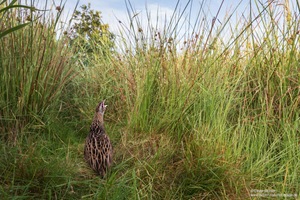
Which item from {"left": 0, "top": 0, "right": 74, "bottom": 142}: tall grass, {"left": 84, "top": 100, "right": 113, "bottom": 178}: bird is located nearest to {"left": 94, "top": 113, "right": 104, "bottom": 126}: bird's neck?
{"left": 84, "top": 100, "right": 113, "bottom": 178}: bird

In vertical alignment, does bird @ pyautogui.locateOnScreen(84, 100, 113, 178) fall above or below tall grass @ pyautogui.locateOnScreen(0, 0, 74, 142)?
below

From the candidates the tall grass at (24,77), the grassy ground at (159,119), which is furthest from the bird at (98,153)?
→ the tall grass at (24,77)

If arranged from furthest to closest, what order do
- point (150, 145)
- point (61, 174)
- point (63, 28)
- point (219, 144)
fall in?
point (63, 28) < point (150, 145) < point (219, 144) < point (61, 174)

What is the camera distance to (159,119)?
12.1ft

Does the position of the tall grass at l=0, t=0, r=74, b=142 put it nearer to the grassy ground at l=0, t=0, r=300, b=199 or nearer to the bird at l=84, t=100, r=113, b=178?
the grassy ground at l=0, t=0, r=300, b=199

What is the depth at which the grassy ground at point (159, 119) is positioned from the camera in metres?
2.80

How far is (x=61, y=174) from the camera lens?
2.83m

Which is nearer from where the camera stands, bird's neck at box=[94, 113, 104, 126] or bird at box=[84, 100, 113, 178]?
bird at box=[84, 100, 113, 178]

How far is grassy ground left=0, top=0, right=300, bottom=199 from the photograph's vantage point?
2803mm

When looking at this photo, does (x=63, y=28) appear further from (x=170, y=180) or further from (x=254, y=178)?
(x=254, y=178)

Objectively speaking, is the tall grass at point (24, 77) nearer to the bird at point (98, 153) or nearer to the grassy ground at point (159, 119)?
the grassy ground at point (159, 119)

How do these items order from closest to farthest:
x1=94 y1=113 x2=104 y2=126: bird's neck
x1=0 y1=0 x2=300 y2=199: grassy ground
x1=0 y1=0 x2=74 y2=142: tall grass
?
x1=0 y1=0 x2=300 y2=199: grassy ground, x1=94 y1=113 x2=104 y2=126: bird's neck, x1=0 y1=0 x2=74 y2=142: tall grass

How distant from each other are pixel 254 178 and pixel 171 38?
6.21ft

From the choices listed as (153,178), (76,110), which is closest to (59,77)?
(76,110)
